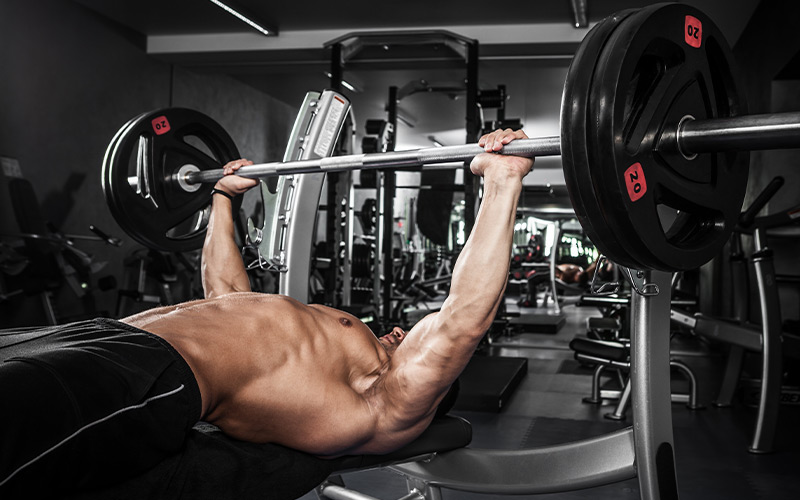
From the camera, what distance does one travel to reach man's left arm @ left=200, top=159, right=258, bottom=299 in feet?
6.09

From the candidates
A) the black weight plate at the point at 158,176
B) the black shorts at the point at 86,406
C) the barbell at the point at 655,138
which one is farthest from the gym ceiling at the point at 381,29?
the black shorts at the point at 86,406

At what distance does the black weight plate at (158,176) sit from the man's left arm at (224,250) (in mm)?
101

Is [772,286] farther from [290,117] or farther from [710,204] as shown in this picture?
[290,117]

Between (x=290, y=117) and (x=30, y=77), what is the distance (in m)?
3.73

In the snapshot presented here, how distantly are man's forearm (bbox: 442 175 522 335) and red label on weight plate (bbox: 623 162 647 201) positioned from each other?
0.27m

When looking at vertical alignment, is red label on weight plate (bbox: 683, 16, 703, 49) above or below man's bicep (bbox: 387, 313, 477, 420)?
above

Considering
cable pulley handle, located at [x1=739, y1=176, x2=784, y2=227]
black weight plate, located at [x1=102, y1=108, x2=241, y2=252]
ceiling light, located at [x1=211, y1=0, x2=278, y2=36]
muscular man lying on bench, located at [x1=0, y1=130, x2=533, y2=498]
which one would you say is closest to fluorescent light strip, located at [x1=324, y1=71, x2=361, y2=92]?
ceiling light, located at [x1=211, y1=0, x2=278, y2=36]

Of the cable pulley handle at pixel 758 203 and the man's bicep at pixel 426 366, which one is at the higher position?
the cable pulley handle at pixel 758 203

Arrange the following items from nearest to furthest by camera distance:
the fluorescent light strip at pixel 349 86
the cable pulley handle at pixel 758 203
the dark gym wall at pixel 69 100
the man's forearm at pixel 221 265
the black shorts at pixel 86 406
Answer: the black shorts at pixel 86 406 → the man's forearm at pixel 221 265 → the cable pulley handle at pixel 758 203 → the dark gym wall at pixel 69 100 → the fluorescent light strip at pixel 349 86

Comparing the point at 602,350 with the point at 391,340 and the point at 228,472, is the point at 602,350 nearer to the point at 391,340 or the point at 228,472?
the point at 391,340

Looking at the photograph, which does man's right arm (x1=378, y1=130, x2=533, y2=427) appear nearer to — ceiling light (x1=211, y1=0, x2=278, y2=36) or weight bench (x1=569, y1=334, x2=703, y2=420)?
weight bench (x1=569, y1=334, x2=703, y2=420)

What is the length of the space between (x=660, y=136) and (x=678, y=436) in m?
2.24

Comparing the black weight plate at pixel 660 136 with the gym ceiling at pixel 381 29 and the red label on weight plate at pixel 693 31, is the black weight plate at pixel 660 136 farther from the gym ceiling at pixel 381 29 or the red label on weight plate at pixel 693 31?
the gym ceiling at pixel 381 29

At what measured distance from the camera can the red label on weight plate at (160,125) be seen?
2076mm
